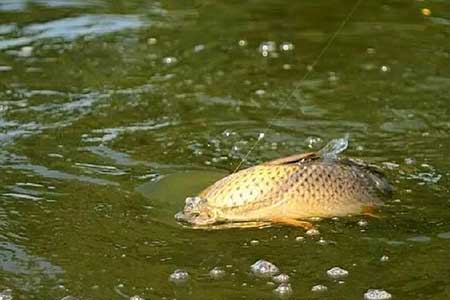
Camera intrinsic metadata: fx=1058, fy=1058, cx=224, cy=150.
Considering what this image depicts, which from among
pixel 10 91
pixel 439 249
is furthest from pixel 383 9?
pixel 439 249

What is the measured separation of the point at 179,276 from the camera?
402 cm

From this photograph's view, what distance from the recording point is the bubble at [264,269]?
4.04 m

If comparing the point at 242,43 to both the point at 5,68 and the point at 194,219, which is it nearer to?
the point at 5,68

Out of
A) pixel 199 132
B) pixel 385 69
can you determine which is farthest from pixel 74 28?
pixel 199 132

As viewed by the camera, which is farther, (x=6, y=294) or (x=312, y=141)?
(x=312, y=141)

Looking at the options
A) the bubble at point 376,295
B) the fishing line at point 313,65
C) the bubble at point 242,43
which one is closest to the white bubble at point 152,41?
the bubble at point 242,43

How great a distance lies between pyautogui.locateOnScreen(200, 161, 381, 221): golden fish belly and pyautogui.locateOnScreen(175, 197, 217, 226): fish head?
0.08 feet

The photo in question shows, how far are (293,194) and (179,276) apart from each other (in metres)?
0.78

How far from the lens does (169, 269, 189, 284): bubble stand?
13.1ft

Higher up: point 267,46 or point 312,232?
point 312,232

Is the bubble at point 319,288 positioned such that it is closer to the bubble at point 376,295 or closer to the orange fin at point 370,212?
the bubble at point 376,295

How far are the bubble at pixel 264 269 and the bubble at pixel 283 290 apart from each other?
0.12 metres

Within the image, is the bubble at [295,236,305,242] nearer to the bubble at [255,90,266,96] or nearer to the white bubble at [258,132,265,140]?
the white bubble at [258,132,265,140]

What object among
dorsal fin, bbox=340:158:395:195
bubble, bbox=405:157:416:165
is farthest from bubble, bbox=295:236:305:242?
bubble, bbox=405:157:416:165
